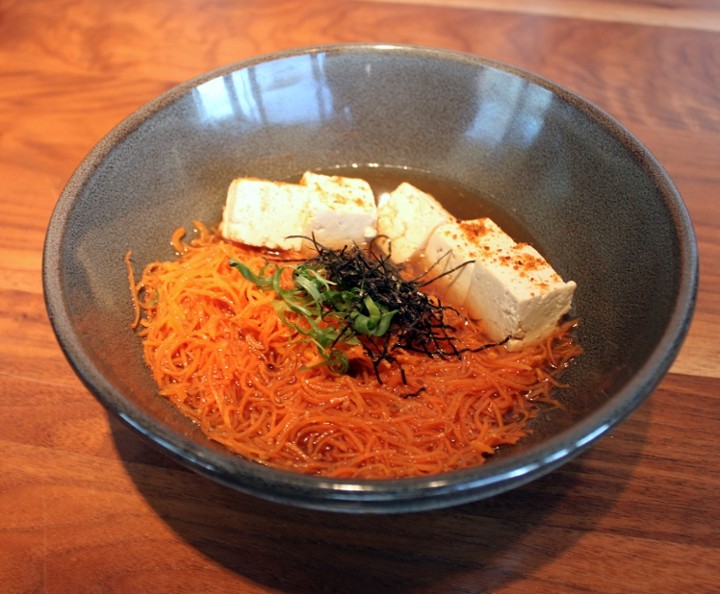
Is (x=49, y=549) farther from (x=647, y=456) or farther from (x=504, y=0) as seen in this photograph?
(x=504, y=0)

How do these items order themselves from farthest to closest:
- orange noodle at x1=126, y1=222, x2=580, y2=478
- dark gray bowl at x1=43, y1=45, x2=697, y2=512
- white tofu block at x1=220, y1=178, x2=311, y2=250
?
white tofu block at x1=220, y1=178, x2=311, y2=250, orange noodle at x1=126, y1=222, x2=580, y2=478, dark gray bowl at x1=43, y1=45, x2=697, y2=512

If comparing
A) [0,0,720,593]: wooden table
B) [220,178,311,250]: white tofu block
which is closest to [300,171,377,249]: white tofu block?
[220,178,311,250]: white tofu block

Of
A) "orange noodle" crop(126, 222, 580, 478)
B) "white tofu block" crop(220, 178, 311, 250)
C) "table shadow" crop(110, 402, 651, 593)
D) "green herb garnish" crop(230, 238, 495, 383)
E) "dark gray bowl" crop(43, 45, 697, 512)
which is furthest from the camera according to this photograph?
"white tofu block" crop(220, 178, 311, 250)

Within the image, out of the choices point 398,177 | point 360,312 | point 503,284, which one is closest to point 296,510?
point 360,312

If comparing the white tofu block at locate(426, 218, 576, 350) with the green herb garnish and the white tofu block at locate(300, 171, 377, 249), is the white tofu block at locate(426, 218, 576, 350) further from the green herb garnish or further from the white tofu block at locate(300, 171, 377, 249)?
the white tofu block at locate(300, 171, 377, 249)

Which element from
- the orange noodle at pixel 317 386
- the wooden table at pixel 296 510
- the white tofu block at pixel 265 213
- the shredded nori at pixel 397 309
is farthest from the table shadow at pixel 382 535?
the white tofu block at pixel 265 213

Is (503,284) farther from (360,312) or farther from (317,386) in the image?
(317,386)

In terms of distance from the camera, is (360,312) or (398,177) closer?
(360,312)
